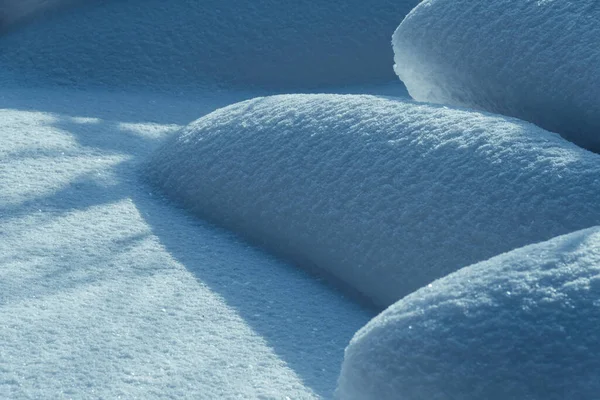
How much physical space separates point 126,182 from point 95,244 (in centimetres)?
25

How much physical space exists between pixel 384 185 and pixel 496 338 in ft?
1.35

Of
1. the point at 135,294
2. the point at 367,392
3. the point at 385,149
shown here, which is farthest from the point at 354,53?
the point at 367,392

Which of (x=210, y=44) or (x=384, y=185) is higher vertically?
(x=210, y=44)

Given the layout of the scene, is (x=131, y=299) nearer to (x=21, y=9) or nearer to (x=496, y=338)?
(x=496, y=338)

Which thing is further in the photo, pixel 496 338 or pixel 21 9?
pixel 21 9

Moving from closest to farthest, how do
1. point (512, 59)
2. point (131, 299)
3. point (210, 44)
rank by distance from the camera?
point (131, 299) < point (512, 59) < point (210, 44)

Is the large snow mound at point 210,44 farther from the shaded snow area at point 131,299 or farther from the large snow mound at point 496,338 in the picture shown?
the large snow mound at point 496,338

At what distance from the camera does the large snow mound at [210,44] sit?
1.87 meters

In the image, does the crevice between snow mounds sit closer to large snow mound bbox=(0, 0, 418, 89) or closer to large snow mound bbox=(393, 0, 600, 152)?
large snow mound bbox=(393, 0, 600, 152)

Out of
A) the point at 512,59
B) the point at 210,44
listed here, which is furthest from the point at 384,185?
the point at 210,44

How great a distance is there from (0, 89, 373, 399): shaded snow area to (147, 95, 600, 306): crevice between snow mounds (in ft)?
0.16

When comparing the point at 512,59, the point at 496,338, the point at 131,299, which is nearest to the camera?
the point at 496,338

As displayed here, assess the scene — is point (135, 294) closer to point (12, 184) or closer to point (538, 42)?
point (12, 184)

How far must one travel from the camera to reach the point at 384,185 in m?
1.03
